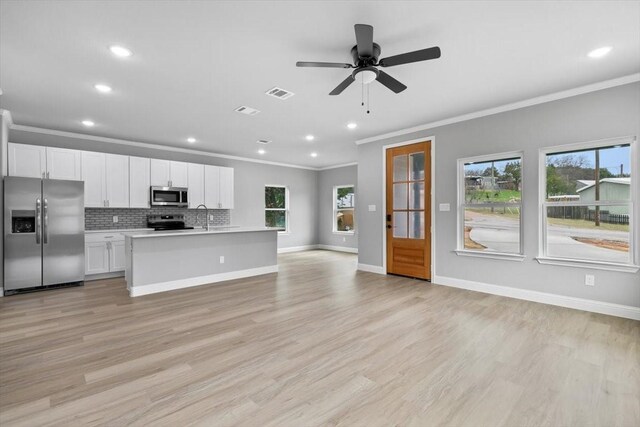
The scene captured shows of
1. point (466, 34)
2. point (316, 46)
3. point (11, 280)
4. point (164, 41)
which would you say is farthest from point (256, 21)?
point (11, 280)

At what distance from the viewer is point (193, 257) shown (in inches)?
194

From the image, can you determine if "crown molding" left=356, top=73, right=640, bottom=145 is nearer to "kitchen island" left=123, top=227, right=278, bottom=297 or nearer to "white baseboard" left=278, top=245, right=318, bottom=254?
"kitchen island" left=123, top=227, right=278, bottom=297

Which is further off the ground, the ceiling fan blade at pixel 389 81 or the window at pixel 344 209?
the ceiling fan blade at pixel 389 81

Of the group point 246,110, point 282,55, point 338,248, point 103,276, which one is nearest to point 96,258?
point 103,276

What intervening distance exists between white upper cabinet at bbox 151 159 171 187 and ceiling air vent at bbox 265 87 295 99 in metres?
3.59

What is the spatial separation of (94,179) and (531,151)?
712 centimetres

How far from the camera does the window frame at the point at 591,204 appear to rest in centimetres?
337

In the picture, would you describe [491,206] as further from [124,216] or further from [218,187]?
[124,216]

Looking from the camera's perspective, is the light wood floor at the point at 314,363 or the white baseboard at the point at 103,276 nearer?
the light wood floor at the point at 314,363

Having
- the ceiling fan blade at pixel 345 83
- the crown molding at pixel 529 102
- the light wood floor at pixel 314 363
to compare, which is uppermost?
A: the crown molding at pixel 529 102

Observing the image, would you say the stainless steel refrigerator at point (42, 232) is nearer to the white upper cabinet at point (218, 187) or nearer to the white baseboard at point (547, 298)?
the white upper cabinet at point (218, 187)

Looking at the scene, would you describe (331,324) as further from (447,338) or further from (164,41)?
(164,41)

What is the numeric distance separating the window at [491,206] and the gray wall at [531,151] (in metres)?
0.12

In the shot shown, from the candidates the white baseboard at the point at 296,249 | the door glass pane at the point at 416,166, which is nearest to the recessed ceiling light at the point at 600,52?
the door glass pane at the point at 416,166
